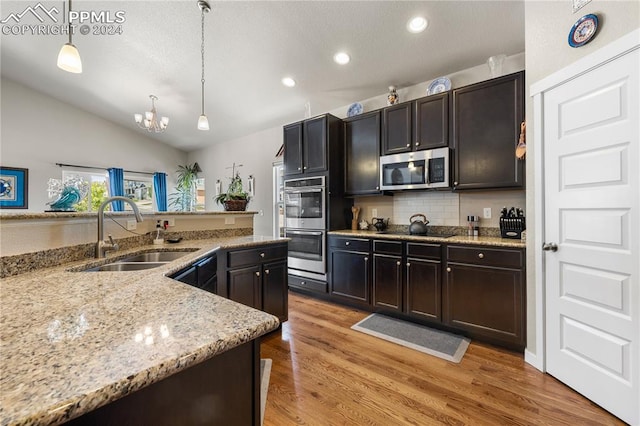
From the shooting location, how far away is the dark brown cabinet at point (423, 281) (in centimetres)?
260

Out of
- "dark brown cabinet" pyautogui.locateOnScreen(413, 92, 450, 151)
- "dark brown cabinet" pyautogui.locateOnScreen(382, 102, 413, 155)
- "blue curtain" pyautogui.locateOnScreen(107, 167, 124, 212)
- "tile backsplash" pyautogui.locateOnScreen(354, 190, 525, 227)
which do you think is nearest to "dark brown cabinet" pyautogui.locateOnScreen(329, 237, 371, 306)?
"tile backsplash" pyautogui.locateOnScreen(354, 190, 525, 227)

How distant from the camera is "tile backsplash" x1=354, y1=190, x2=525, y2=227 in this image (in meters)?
2.81

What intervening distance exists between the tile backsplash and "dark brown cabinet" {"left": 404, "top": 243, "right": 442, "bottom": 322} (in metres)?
0.67

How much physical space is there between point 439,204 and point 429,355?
166 cm

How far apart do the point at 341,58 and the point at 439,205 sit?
6.53 ft

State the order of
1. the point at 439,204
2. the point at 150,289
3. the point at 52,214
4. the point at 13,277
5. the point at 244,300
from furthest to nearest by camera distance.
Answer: the point at 439,204, the point at 244,300, the point at 52,214, the point at 13,277, the point at 150,289

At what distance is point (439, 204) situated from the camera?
125 inches

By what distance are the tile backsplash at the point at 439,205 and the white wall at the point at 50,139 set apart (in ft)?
17.6

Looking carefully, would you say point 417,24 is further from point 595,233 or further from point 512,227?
point 595,233

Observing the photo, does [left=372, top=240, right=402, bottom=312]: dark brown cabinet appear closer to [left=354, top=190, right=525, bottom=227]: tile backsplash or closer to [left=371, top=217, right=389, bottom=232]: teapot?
[left=371, top=217, right=389, bottom=232]: teapot

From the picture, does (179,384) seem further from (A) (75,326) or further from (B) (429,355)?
(B) (429,355)

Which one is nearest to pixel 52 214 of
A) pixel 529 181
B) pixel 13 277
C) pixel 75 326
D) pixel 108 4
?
pixel 13 277

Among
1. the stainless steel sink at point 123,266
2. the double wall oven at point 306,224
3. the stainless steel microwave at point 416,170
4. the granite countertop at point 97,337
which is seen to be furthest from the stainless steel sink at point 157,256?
the stainless steel microwave at point 416,170

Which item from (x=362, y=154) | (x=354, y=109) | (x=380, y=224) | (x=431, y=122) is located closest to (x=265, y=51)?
(x=354, y=109)
